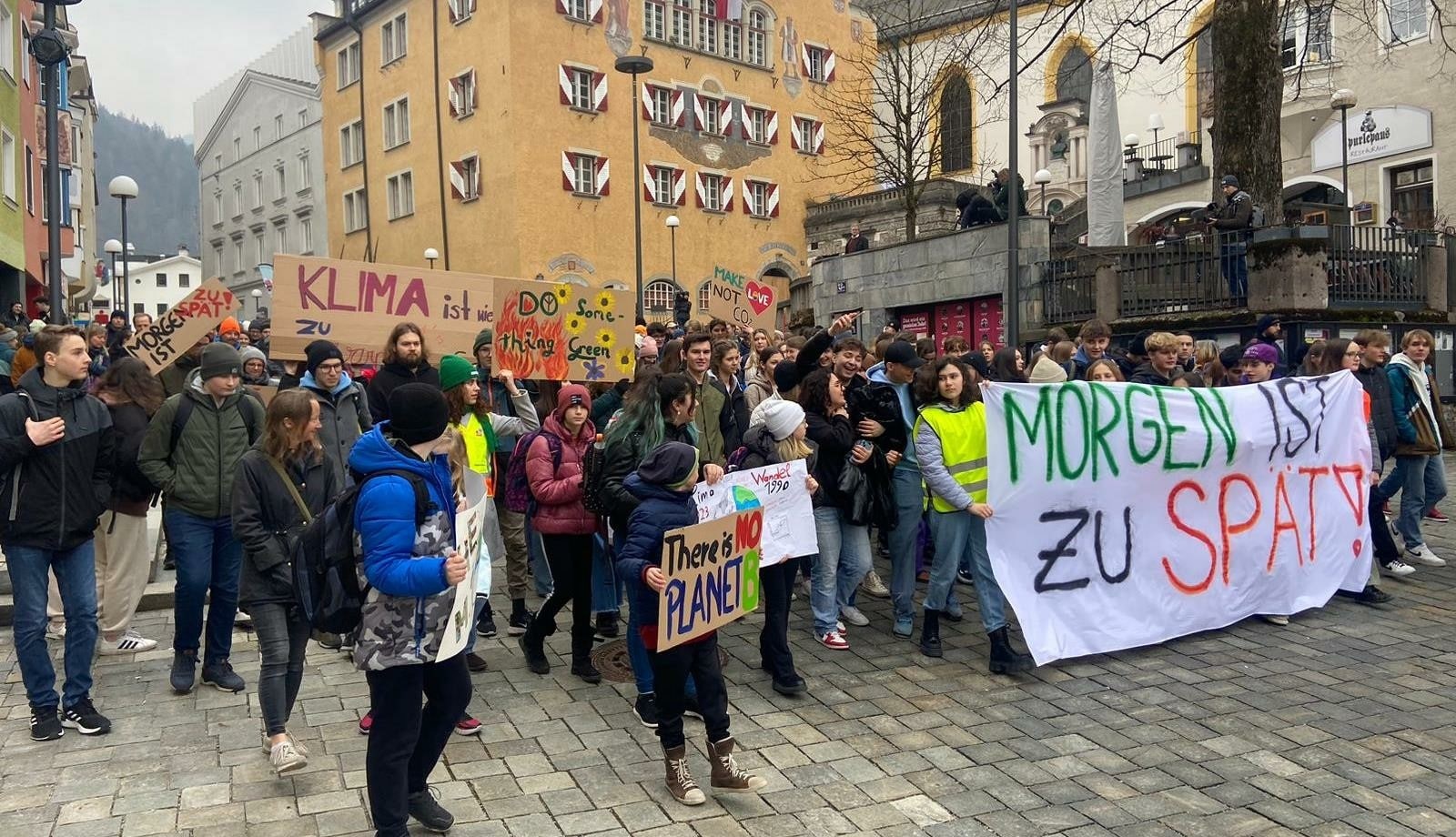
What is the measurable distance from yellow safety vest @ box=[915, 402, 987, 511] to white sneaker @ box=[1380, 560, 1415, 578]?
408 cm

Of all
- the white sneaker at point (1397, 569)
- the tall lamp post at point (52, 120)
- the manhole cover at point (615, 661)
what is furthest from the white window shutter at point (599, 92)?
the manhole cover at point (615, 661)

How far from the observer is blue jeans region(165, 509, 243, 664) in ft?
19.7

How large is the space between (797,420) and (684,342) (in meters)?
0.92

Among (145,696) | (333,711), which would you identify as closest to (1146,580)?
(333,711)

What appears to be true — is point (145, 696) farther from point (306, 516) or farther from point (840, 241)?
point (840, 241)

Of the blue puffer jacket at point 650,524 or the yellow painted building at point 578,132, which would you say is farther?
the yellow painted building at point 578,132

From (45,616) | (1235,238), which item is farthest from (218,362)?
(1235,238)

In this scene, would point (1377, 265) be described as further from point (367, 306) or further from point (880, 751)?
point (880, 751)

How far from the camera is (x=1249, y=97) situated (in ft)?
51.3

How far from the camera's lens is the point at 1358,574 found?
25.8 ft

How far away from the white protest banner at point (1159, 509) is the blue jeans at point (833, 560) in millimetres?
867

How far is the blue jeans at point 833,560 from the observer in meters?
6.86

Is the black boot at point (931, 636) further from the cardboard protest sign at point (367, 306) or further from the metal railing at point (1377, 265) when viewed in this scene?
the metal railing at point (1377, 265)

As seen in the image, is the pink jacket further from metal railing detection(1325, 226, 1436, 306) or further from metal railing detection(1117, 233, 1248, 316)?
metal railing detection(1325, 226, 1436, 306)
